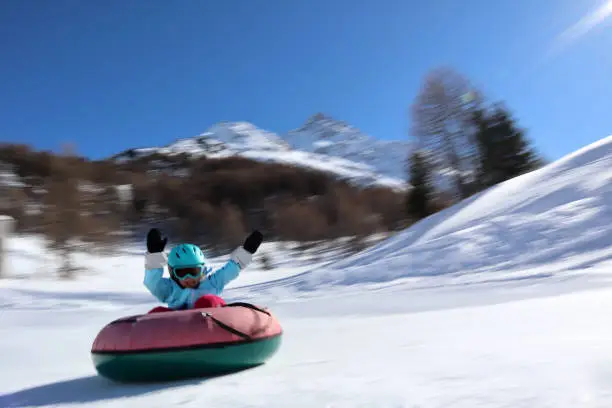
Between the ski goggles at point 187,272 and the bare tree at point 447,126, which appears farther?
the bare tree at point 447,126

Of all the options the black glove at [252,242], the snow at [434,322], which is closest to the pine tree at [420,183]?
the snow at [434,322]

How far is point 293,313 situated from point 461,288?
3209 mm

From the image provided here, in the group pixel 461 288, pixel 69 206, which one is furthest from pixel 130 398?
pixel 69 206

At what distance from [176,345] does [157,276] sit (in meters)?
1.00

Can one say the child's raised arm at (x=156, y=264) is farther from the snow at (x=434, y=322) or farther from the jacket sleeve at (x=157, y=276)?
the snow at (x=434, y=322)

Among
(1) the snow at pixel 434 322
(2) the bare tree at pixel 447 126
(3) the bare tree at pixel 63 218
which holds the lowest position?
(1) the snow at pixel 434 322

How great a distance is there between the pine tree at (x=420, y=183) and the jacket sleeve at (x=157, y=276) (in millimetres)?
22810

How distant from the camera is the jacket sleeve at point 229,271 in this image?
4668mm

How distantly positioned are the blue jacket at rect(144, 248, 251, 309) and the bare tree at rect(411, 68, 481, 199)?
2299 centimetres

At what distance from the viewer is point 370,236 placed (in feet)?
99.1

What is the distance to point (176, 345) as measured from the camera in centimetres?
356

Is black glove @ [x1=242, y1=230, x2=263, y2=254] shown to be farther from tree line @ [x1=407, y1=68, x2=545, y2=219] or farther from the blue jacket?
tree line @ [x1=407, y1=68, x2=545, y2=219]

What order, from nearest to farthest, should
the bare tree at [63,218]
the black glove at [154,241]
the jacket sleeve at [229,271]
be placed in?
the black glove at [154,241] < the jacket sleeve at [229,271] < the bare tree at [63,218]

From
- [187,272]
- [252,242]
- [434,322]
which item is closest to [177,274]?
[187,272]
